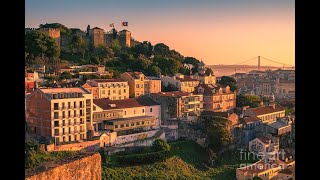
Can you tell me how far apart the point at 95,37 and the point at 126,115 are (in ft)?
25.2

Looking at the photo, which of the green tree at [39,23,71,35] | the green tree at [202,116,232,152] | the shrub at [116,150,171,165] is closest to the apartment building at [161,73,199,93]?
the green tree at [202,116,232,152]

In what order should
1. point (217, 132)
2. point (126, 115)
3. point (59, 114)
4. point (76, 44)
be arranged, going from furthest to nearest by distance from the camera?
1. point (76, 44)
2. point (217, 132)
3. point (126, 115)
4. point (59, 114)

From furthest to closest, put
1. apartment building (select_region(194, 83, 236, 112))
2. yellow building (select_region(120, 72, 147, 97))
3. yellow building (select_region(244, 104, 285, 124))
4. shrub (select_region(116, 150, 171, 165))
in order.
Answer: apartment building (select_region(194, 83, 236, 112))
yellow building (select_region(244, 104, 285, 124))
yellow building (select_region(120, 72, 147, 97))
shrub (select_region(116, 150, 171, 165))

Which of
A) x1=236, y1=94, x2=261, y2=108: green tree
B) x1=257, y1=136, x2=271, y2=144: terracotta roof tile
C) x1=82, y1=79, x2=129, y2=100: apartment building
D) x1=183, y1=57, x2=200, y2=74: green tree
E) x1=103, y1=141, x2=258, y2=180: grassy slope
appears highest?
x1=183, y1=57, x2=200, y2=74: green tree

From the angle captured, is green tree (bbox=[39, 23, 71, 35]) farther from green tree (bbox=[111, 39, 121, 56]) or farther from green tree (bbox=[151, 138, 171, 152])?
green tree (bbox=[151, 138, 171, 152])

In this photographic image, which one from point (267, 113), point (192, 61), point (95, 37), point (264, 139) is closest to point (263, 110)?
point (267, 113)

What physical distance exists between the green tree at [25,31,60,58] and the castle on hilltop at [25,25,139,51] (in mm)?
2643

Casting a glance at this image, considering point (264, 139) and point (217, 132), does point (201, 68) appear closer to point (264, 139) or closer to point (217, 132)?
point (264, 139)

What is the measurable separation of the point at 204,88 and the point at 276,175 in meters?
4.56

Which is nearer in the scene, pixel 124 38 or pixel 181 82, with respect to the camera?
pixel 181 82

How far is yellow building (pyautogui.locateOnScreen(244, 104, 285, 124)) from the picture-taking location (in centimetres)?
1307

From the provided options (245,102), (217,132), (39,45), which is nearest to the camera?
(217,132)

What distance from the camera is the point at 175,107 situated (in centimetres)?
1169
